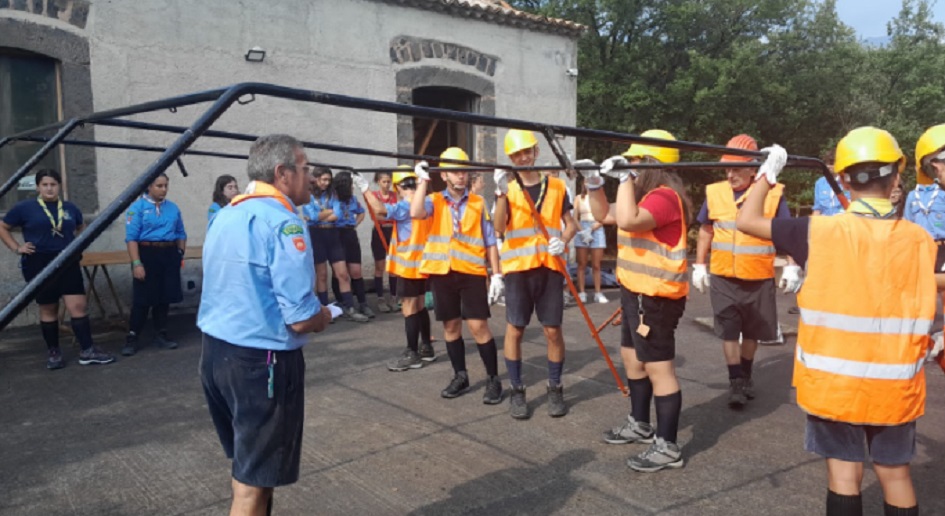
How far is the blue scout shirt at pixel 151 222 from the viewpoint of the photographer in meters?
6.99

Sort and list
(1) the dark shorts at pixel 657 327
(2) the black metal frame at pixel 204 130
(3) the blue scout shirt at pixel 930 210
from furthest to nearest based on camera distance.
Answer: (3) the blue scout shirt at pixel 930 210
(1) the dark shorts at pixel 657 327
(2) the black metal frame at pixel 204 130

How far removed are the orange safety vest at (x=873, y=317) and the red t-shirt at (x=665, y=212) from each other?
1.29m

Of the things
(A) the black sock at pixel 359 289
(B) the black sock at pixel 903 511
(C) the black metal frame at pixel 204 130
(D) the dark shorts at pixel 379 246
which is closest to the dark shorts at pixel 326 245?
(A) the black sock at pixel 359 289

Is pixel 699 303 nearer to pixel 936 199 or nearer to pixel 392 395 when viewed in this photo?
pixel 936 199

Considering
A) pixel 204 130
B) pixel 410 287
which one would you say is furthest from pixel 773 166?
pixel 410 287

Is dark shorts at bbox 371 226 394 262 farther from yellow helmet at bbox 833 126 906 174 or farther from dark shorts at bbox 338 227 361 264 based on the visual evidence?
yellow helmet at bbox 833 126 906 174

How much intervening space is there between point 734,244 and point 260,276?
3451 mm

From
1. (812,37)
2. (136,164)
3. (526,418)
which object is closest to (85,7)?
(136,164)

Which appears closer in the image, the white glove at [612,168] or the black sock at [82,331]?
the white glove at [612,168]

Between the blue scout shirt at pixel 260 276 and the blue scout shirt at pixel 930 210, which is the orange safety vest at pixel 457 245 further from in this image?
the blue scout shirt at pixel 930 210

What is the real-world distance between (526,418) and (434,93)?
847cm

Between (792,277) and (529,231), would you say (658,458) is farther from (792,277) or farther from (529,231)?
(529,231)

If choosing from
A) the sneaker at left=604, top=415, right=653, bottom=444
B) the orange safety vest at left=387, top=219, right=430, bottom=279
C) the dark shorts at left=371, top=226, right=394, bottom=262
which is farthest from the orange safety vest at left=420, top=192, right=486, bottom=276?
the dark shorts at left=371, top=226, right=394, bottom=262

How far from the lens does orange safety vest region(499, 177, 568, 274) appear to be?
184 inches
